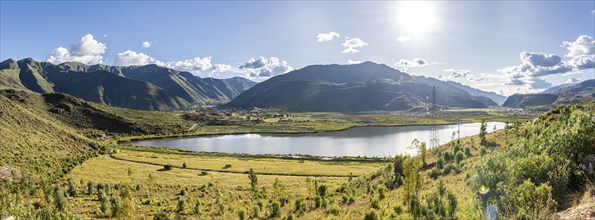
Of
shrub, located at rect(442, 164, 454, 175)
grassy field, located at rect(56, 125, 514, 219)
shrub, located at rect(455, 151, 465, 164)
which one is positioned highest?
shrub, located at rect(455, 151, 465, 164)

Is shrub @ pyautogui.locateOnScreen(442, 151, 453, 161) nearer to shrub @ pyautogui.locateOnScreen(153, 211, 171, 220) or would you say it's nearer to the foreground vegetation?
the foreground vegetation

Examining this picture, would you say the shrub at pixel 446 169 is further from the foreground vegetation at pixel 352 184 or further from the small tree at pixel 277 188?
the small tree at pixel 277 188

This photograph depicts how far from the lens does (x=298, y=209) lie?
3403 cm

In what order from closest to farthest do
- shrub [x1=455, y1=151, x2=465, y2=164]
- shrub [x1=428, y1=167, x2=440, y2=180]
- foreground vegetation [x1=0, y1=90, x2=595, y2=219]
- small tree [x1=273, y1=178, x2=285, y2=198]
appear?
foreground vegetation [x1=0, y1=90, x2=595, y2=219] < shrub [x1=428, y1=167, x2=440, y2=180] < shrub [x1=455, y1=151, x2=465, y2=164] < small tree [x1=273, y1=178, x2=285, y2=198]

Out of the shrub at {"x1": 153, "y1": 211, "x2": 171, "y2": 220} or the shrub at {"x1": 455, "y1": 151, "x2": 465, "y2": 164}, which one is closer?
the shrub at {"x1": 153, "y1": 211, "x2": 171, "y2": 220}

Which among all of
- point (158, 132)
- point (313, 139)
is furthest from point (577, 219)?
point (158, 132)

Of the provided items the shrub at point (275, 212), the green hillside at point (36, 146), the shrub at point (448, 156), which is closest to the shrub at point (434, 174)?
the shrub at point (448, 156)

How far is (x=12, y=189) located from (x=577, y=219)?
56.6 m

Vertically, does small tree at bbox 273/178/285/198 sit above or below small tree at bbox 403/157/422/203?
below

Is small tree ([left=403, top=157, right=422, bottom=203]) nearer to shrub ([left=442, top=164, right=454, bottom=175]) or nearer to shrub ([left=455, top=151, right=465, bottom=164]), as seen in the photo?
shrub ([left=442, top=164, right=454, bottom=175])

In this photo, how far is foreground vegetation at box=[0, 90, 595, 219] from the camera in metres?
15.8

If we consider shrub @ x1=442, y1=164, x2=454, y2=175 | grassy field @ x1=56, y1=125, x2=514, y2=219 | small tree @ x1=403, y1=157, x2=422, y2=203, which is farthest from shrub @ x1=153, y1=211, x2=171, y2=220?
shrub @ x1=442, y1=164, x2=454, y2=175

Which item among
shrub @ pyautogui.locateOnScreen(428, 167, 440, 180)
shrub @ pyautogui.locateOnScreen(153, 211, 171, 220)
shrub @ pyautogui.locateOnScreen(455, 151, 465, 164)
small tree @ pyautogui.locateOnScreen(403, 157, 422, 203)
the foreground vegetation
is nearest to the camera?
the foreground vegetation

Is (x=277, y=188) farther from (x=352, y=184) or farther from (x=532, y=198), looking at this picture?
(x=532, y=198)
